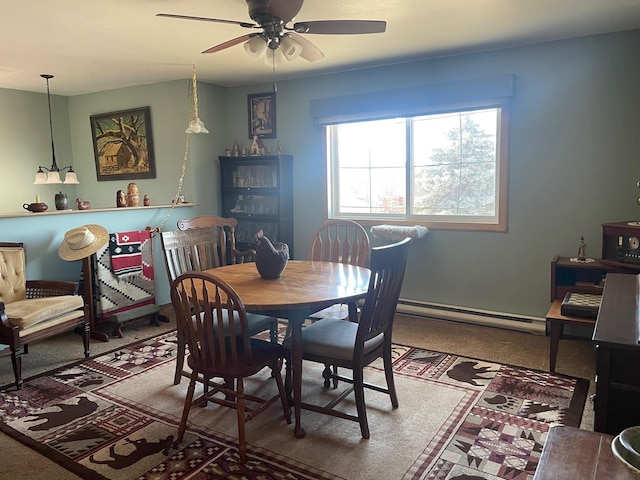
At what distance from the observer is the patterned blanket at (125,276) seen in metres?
3.79

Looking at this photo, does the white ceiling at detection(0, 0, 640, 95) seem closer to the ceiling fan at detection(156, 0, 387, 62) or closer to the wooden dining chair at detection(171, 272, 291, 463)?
the ceiling fan at detection(156, 0, 387, 62)

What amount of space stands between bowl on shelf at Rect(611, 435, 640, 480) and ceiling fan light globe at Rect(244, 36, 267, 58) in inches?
88.8

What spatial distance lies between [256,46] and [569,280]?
9.18 feet

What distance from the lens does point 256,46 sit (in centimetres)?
246

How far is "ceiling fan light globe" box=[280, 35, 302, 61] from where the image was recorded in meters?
2.46

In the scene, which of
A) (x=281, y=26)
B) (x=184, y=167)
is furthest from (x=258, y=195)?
(x=281, y=26)

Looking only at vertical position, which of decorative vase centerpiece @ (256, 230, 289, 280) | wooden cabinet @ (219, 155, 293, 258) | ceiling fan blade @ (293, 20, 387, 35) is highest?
ceiling fan blade @ (293, 20, 387, 35)

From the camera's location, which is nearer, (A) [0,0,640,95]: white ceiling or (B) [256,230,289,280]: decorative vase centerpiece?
(B) [256,230,289,280]: decorative vase centerpiece

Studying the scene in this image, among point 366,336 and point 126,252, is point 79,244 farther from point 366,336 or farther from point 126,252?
point 366,336

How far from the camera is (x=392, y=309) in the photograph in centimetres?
248

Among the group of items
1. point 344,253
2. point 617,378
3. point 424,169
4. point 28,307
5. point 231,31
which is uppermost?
point 231,31

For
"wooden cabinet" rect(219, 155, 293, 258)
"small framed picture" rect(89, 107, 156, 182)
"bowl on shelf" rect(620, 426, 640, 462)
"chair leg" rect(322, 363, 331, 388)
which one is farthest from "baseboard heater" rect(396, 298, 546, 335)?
"small framed picture" rect(89, 107, 156, 182)

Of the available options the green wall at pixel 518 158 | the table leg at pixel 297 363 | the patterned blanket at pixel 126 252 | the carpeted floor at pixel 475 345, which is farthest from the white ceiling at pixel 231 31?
the carpeted floor at pixel 475 345

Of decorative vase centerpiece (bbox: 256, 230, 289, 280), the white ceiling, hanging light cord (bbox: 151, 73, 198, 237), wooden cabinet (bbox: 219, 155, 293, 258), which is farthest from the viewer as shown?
wooden cabinet (bbox: 219, 155, 293, 258)
